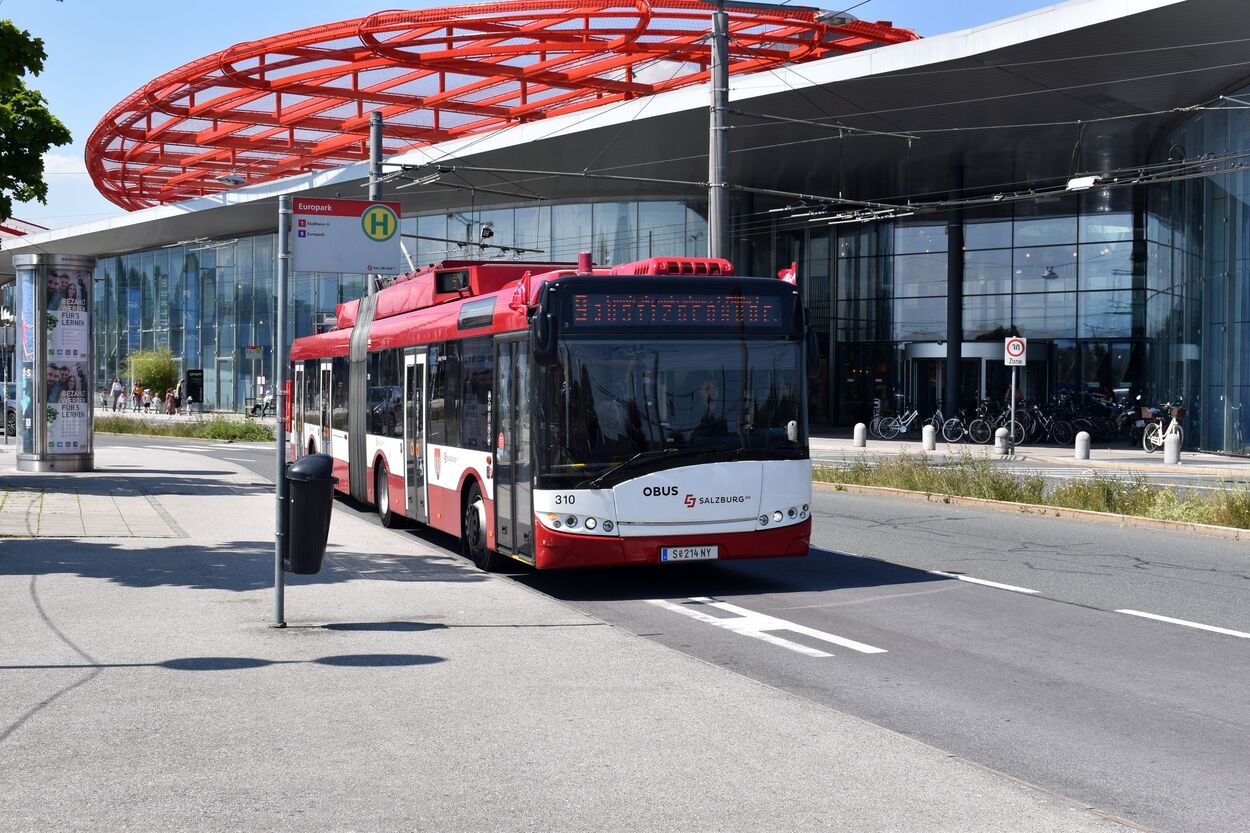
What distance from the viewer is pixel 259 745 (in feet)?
20.4

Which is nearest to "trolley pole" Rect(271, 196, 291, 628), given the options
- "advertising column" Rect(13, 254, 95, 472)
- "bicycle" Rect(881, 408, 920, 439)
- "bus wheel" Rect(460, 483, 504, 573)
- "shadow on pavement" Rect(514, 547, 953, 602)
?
"shadow on pavement" Rect(514, 547, 953, 602)

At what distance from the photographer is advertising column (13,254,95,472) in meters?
24.4

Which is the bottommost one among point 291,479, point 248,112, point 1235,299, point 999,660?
point 999,660

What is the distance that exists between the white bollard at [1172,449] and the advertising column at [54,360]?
23202 mm

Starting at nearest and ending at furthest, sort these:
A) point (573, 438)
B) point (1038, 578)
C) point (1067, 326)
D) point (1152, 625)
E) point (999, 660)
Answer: point (999, 660) → point (1152, 625) → point (573, 438) → point (1038, 578) → point (1067, 326)

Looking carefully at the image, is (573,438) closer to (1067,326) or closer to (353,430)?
(353,430)

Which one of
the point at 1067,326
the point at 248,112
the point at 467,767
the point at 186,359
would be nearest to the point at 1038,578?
the point at 467,767

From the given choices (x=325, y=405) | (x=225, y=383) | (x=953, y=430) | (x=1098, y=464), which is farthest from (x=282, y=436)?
(x=225, y=383)

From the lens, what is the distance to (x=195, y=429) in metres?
48.0

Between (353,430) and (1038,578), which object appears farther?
(353,430)

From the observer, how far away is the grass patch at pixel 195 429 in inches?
1833

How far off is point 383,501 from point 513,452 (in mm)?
5772

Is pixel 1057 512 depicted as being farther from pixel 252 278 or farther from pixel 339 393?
pixel 252 278

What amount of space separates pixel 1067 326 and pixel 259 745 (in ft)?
145
